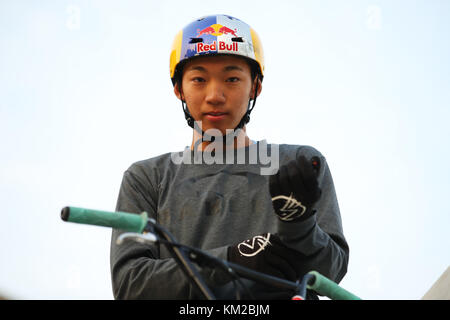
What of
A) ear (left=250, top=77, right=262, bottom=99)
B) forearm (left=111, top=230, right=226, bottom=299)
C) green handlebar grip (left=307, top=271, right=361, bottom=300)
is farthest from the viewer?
ear (left=250, top=77, right=262, bottom=99)

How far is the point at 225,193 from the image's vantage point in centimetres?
403

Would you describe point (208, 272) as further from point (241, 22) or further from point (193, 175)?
point (241, 22)

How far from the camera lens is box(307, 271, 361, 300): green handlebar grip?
2480mm

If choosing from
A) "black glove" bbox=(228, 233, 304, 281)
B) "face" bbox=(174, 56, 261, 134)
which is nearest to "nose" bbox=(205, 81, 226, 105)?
"face" bbox=(174, 56, 261, 134)

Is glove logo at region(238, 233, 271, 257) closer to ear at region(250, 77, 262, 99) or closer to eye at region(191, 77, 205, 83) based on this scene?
eye at region(191, 77, 205, 83)

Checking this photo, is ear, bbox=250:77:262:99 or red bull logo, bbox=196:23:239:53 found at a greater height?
red bull logo, bbox=196:23:239:53

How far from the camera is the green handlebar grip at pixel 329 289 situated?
2480mm

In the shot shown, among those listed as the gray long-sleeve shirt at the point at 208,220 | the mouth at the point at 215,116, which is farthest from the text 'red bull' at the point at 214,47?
the gray long-sleeve shirt at the point at 208,220

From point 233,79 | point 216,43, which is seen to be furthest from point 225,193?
point 216,43

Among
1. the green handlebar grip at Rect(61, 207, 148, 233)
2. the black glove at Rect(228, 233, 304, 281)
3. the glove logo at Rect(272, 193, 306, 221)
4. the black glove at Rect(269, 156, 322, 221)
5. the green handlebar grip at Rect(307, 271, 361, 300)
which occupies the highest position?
the black glove at Rect(269, 156, 322, 221)

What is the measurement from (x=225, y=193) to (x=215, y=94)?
76cm
